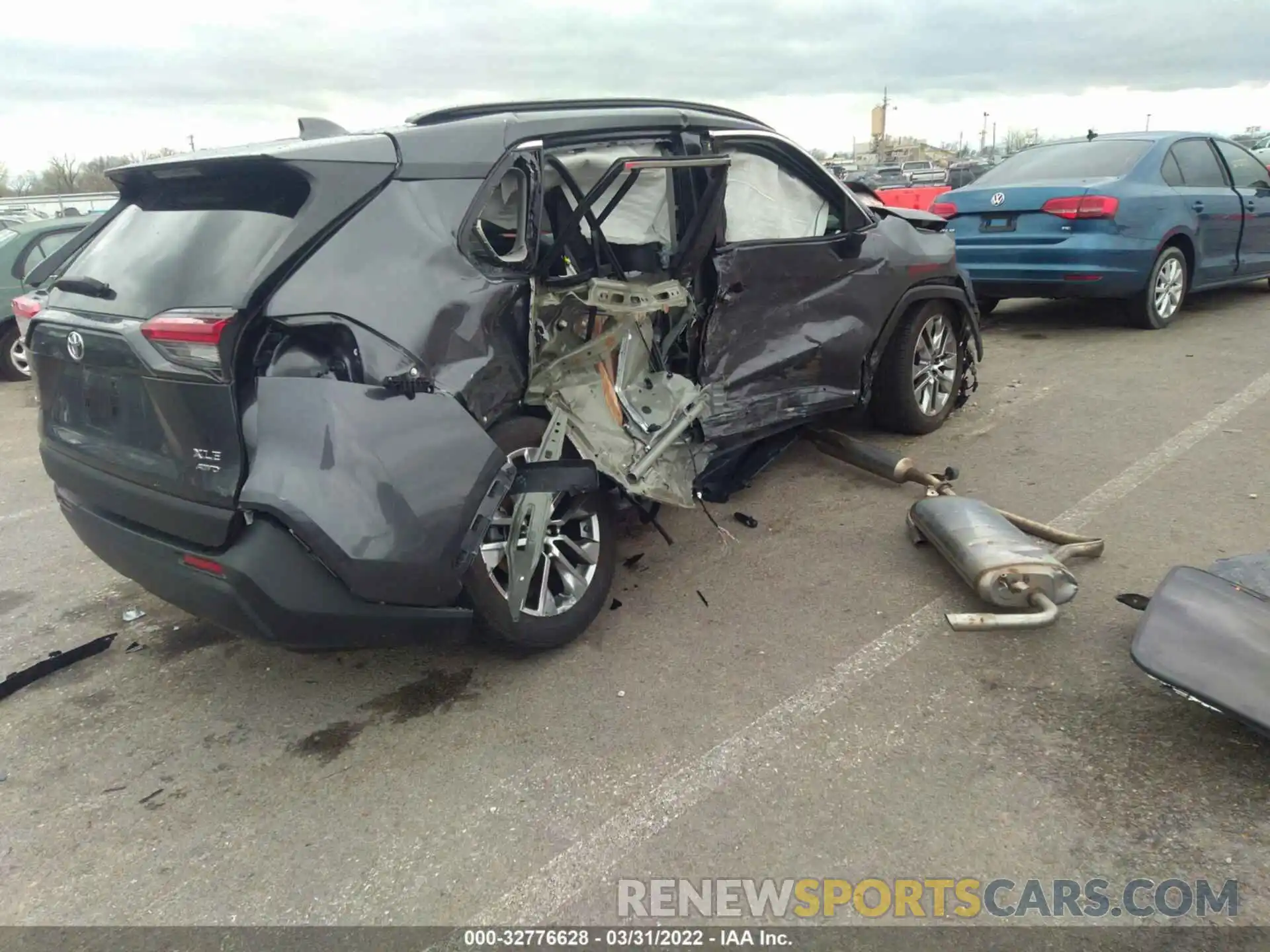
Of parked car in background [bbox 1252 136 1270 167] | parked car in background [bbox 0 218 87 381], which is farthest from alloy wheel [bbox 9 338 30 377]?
parked car in background [bbox 1252 136 1270 167]

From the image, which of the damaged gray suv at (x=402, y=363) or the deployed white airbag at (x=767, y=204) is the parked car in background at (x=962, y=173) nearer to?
the deployed white airbag at (x=767, y=204)

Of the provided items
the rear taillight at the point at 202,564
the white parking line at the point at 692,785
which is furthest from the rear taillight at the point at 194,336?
the white parking line at the point at 692,785

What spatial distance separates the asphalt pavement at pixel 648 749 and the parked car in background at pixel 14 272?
18.5ft

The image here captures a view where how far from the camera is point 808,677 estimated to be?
3.14 m

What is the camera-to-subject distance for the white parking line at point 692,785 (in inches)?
89.7

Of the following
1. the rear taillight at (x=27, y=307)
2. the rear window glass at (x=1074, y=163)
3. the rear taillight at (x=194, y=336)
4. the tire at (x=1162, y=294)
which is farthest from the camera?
the tire at (x=1162, y=294)

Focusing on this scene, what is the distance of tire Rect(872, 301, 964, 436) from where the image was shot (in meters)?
5.19

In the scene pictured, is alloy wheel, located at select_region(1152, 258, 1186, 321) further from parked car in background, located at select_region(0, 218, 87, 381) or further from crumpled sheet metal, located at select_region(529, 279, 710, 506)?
parked car in background, located at select_region(0, 218, 87, 381)

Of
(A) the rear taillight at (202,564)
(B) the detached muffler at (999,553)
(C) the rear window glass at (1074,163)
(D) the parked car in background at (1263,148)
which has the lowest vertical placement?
(B) the detached muffler at (999,553)

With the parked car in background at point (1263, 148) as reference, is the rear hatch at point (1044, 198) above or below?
below

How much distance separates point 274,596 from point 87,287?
4.33 feet

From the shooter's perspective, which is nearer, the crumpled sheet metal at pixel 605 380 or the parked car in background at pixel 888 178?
the crumpled sheet metal at pixel 605 380

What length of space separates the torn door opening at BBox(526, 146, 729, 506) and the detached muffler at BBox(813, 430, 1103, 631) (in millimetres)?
1094

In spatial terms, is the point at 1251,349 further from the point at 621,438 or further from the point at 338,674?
the point at 338,674
